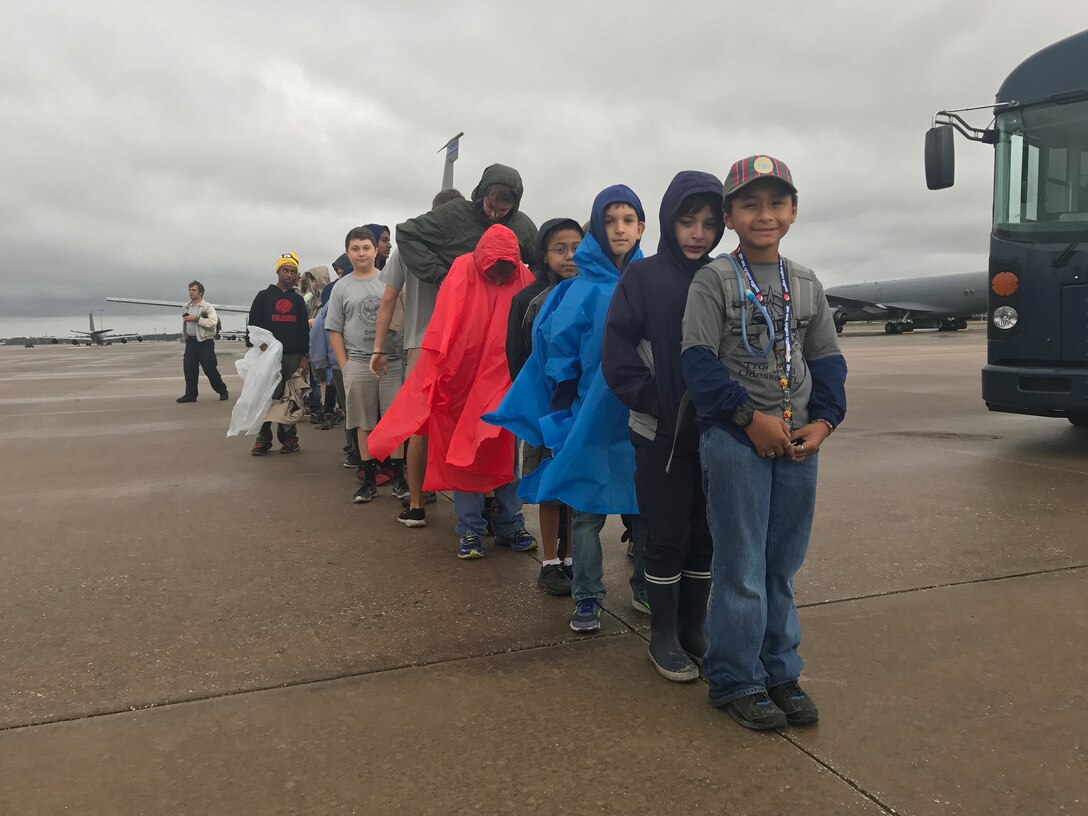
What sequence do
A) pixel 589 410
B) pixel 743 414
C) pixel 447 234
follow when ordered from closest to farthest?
pixel 743 414 → pixel 589 410 → pixel 447 234

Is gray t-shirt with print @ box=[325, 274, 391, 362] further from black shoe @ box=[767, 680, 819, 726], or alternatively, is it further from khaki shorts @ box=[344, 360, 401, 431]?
black shoe @ box=[767, 680, 819, 726]

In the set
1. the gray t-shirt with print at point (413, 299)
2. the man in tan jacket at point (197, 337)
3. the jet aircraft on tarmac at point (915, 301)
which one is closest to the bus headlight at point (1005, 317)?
the gray t-shirt with print at point (413, 299)

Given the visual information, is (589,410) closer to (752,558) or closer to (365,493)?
(752,558)

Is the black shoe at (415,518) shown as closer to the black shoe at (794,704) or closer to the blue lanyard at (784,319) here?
the black shoe at (794,704)

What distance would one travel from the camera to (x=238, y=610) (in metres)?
3.47

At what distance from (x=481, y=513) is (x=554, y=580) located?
87 cm

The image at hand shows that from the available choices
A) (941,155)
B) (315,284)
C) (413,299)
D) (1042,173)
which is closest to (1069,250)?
(1042,173)

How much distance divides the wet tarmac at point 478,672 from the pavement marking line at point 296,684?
1cm

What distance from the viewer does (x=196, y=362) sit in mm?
12961

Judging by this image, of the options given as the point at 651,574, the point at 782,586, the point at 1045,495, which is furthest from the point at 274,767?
the point at 1045,495

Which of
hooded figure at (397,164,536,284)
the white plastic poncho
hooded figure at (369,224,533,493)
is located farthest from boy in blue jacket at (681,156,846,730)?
the white plastic poncho

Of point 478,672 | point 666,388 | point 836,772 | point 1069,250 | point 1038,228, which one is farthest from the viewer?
point 1038,228

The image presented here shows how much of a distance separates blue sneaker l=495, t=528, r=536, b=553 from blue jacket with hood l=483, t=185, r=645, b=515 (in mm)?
1031

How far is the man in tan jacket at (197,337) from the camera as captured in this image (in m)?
12.5
